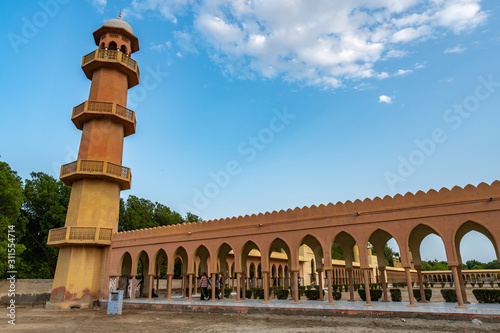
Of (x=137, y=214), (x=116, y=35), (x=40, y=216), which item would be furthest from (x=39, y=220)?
(x=116, y=35)

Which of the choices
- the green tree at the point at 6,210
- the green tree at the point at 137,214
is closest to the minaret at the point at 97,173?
the green tree at the point at 6,210

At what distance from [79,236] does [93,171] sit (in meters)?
3.71

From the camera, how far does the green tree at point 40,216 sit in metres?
28.4

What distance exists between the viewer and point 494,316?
10.5 m

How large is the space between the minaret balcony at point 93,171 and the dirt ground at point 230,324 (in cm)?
771

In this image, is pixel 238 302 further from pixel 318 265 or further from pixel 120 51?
pixel 120 51

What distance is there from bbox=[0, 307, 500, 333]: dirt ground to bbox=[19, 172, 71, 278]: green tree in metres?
15.1

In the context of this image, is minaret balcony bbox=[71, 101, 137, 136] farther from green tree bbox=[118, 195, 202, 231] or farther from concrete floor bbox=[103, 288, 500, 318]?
green tree bbox=[118, 195, 202, 231]

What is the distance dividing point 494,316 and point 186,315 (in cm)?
1160

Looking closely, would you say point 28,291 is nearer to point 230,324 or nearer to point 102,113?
point 102,113

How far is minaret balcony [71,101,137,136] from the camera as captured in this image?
20.6 meters

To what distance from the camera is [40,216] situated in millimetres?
28750

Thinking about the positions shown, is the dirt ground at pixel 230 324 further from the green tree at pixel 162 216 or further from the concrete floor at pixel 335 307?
the green tree at pixel 162 216

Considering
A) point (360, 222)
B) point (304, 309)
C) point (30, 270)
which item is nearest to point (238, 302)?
point (304, 309)
